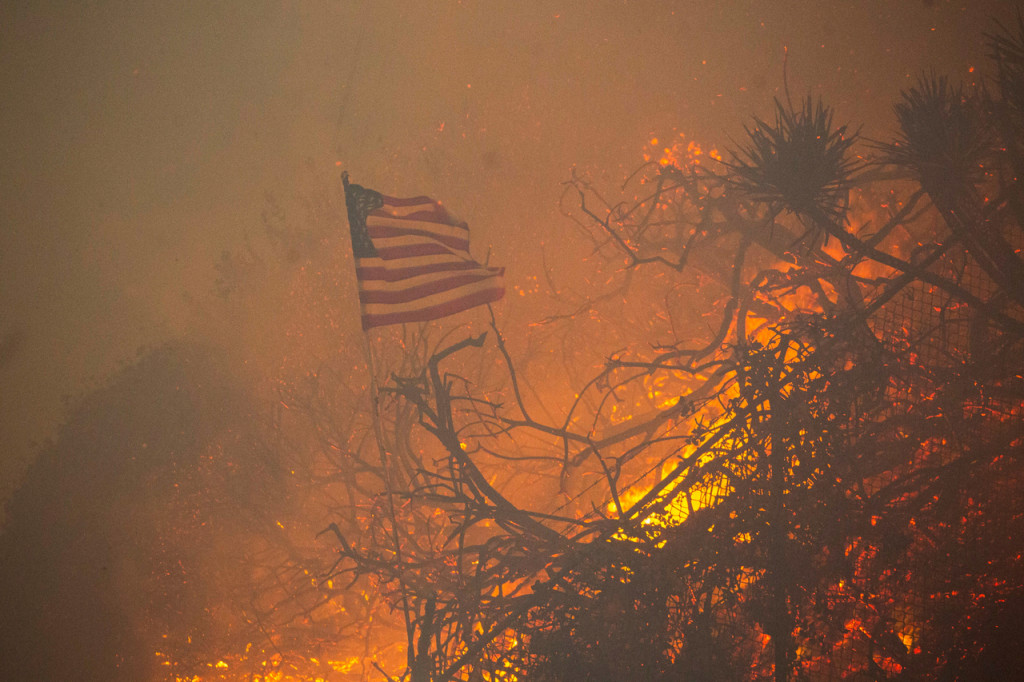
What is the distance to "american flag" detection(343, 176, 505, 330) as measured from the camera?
461cm

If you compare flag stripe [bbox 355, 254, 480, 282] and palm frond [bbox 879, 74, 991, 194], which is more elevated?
flag stripe [bbox 355, 254, 480, 282]

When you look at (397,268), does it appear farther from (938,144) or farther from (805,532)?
(938,144)

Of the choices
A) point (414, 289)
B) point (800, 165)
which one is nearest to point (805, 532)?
point (800, 165)

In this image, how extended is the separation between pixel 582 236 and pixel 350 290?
5.28m

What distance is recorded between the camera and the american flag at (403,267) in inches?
182

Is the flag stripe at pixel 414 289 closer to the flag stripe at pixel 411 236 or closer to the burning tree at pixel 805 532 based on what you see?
the flag stripe at pixel 411 236

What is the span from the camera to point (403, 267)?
4.64 metres

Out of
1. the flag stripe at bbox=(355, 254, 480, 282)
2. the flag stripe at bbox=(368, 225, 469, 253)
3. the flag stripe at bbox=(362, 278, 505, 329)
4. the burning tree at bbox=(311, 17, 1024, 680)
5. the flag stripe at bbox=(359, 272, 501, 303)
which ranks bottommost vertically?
the burning tree at bbox=(311, 17, 1024, 680)

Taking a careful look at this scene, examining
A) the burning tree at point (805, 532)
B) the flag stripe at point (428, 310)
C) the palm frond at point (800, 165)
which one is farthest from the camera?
the flag stripe at point (428, 310)

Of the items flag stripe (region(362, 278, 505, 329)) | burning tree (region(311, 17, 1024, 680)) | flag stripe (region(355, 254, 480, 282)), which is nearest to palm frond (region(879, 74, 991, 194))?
burning tree (region(311, 17, 1024, 680))

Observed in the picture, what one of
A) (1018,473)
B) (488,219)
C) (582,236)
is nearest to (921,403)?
(1018,473)

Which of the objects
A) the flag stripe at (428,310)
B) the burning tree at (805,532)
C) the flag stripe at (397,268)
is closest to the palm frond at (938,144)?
the burning tree at (805,532)

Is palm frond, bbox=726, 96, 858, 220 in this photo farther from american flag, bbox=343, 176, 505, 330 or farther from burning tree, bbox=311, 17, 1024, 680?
american flag, bbox=343, 176, 505, 330

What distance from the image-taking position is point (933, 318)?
3912mm
